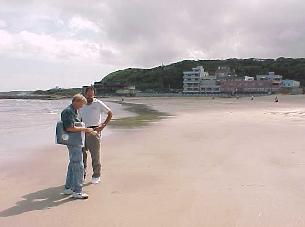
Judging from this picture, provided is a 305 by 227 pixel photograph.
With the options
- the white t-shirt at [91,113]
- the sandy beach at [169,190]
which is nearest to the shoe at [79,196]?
the sandy beach at [169,190]

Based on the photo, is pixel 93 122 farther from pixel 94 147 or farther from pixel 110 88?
pixel 110 88

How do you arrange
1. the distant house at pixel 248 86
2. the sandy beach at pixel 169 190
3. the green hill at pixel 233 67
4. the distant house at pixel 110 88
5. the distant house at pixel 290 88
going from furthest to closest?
the green hill at pixel 233 67 < the distant house at pixel 110 88 < the distant house at pixel 248 86 < the distant house at pixel 290 88 < the sandy beach at pixel 169 190

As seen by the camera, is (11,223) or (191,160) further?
(191,160)

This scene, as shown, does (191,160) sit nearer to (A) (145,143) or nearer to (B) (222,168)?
(B) (222,168)

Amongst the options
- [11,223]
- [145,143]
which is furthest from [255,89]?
[11,223]

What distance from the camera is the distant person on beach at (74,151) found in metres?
6.23

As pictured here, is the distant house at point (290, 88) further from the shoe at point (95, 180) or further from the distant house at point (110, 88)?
the shoe at point (95, 180)

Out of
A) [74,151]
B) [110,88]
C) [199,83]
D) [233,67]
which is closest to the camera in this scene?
[74,151]

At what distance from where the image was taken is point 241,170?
828 cm

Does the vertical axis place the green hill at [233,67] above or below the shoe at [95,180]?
above

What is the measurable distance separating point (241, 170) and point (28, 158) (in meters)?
5.44

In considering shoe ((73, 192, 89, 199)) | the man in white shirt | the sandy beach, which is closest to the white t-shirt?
the man in white shirt

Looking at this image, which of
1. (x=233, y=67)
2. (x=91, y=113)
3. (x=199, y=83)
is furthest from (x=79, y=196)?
(x=233, y=67)

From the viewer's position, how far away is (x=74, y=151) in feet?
21.0
